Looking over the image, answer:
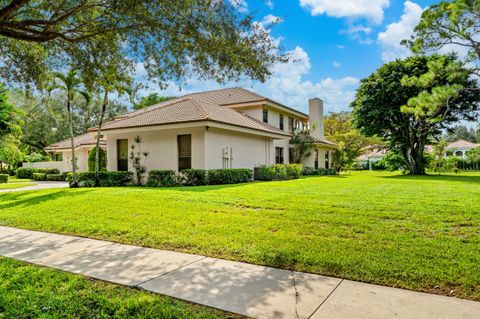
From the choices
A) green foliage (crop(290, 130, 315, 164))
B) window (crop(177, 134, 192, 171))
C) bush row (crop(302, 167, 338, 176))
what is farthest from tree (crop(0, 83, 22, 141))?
bush row (crop(302, 167, 338, 176))

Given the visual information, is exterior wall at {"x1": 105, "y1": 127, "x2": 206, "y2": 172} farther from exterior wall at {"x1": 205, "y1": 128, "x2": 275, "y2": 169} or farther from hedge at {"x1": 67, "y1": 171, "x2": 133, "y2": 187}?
hedge at {"x1": 67, "y1": 171, "x2": 133, "y2": 187}

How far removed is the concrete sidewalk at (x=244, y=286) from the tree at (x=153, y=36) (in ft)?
13.4

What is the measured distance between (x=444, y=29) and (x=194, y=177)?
1343 cm

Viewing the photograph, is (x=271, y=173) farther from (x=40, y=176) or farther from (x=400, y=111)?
(x=40, y=176)

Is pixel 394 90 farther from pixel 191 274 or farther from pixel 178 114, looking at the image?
pixel 191 274

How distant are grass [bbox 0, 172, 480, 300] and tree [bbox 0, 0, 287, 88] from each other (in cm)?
331

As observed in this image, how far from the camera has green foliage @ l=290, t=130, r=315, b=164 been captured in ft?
89.5

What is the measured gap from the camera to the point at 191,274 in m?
4.34

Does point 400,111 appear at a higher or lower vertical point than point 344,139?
higher

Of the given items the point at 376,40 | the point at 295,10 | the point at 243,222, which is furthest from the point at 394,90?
the point at 243,222

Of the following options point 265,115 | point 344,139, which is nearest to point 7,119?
point 265,115

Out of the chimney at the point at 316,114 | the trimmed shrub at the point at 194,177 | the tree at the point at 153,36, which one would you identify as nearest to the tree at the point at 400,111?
the chimney at the point at 316,114

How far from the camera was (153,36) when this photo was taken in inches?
282

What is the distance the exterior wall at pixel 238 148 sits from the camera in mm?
16922
